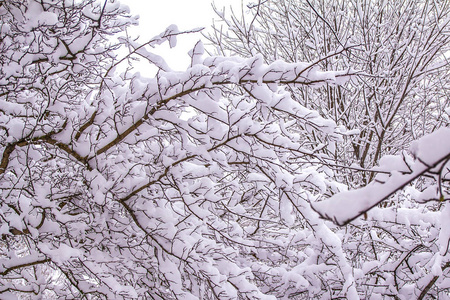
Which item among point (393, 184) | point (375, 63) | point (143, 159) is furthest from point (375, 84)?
point (393, 184)

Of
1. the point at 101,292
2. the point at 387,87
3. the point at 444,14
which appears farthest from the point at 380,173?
the point at 444,14

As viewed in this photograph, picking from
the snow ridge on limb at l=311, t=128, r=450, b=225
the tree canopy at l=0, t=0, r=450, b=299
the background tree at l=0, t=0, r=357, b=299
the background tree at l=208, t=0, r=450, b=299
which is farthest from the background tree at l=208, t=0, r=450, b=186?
the snow ridge on limb at l=311, t=128, r=450, b=225

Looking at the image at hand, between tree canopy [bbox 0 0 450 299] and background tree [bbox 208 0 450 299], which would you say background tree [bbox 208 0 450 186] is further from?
tree canopy [bbox 0 0 450 299]

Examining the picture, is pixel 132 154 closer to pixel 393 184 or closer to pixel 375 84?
pixel 393 184

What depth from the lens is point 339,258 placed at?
209cm

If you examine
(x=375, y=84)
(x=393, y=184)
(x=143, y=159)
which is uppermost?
(x=375, y=84)

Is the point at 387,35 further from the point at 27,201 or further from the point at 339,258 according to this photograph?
the point at 27,201

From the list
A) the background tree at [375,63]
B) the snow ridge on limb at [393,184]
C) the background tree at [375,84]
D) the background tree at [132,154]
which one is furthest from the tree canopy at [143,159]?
the background tree at [375,63]

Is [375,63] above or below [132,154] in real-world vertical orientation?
above

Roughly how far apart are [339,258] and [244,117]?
1054 millimetres

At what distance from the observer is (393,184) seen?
24.7 inches

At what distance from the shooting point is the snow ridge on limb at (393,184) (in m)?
0.60

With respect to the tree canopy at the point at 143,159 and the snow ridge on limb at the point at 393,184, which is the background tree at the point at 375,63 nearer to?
the tree canopy at the point at 143,159

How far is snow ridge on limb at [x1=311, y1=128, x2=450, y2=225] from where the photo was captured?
0.60 metres
